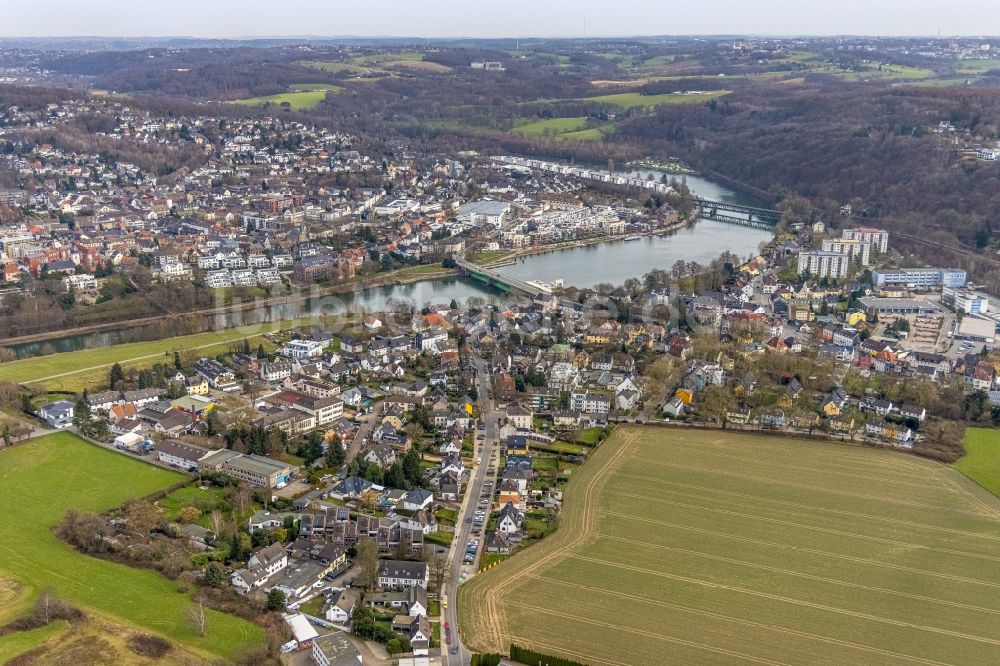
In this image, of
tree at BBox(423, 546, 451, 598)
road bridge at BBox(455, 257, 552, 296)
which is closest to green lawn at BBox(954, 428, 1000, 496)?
tree at BBox(423, 546, 451, 598)

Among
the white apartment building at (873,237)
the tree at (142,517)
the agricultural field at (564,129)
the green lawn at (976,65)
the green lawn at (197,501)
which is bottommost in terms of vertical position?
the green lawn at (197,501)

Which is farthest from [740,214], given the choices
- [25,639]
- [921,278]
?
[25,639]

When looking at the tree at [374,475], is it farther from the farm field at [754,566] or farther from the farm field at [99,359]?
the farm field at [99,359]

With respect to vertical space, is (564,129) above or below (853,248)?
above

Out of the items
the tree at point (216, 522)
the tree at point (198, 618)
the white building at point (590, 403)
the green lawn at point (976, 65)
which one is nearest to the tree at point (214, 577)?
the tree at point (198, 618)

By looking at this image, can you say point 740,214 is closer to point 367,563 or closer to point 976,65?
point 367,563

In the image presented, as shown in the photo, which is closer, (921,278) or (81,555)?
(81,555)

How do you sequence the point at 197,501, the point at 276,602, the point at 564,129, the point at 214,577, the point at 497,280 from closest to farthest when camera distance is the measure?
the point at 276,602 → the point at 214,577 → the point at 197,501 → the point at 497,280 → the point at 564,129
